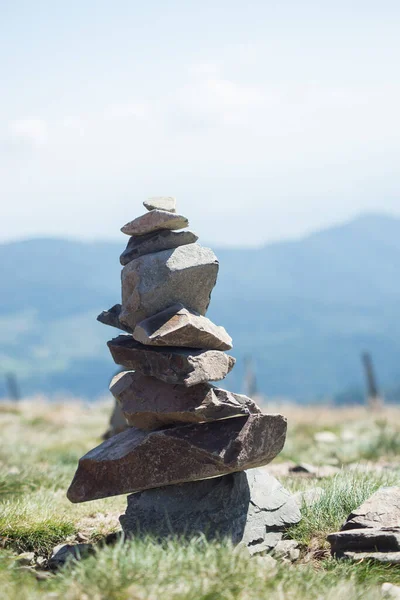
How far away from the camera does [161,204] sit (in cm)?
810

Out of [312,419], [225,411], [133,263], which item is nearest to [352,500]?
[225,411]

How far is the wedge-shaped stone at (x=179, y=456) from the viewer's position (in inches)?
287

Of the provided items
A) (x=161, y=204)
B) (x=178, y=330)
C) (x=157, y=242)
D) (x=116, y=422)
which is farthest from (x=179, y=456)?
(x=116, y=422)

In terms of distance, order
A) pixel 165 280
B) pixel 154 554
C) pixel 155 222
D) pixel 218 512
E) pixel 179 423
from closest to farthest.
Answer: pixel 154 554 < pixel 218 512 < pixel 165 280 < pixel 179 423 < pixel 155 222

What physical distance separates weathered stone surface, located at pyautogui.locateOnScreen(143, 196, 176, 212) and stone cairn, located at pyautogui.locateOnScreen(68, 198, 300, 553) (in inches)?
10.4

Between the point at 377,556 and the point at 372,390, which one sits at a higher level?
the point at 372,390

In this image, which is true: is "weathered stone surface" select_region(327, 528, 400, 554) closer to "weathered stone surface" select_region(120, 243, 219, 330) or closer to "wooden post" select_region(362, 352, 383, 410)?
"weathered stone surface" select_region(120, 243, 219, 330)

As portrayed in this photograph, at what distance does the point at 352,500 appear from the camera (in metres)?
8.24

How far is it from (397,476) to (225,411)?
3366 mm

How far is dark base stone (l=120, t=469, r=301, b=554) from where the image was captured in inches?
290

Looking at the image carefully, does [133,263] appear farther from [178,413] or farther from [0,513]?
[0,513]

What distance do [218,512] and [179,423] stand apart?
0.83m

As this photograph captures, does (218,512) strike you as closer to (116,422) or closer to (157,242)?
(157,242)

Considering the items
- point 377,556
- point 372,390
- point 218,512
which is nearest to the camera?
point 377,556
